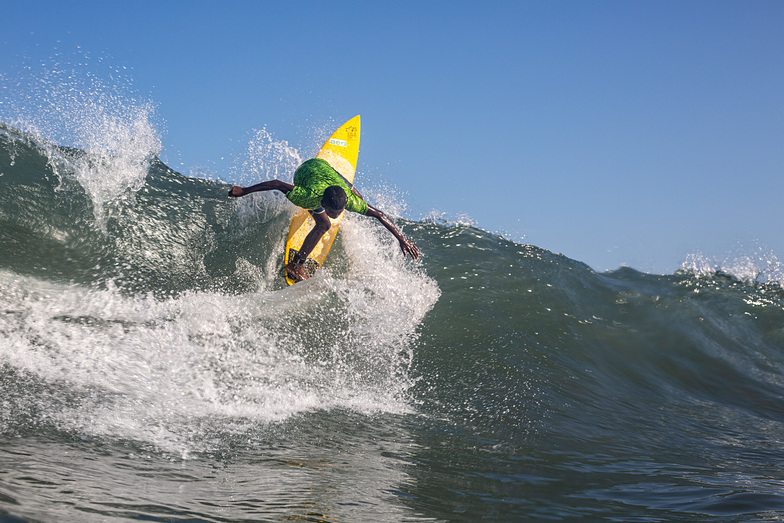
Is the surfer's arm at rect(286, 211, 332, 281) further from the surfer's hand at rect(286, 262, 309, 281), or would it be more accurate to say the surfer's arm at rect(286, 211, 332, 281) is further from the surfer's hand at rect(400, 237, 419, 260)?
the surfer's hand at rect(400, 237, 419, 260)

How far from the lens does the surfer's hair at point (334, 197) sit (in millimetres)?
5559

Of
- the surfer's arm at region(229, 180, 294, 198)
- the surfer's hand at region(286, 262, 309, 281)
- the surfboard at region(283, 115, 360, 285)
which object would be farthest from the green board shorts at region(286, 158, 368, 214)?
the surfer's hand at region(286, 262, 309, 281)

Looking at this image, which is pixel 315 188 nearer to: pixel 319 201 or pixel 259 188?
pixel 319 201

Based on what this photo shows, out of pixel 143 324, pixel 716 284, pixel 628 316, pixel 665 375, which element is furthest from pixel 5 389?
pixel 716 284

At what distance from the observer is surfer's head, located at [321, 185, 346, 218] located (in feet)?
18.2

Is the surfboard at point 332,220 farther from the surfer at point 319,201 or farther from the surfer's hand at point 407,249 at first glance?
the surfer's hand at point 407,249

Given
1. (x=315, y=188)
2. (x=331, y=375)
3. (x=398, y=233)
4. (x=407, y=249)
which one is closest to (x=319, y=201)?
(x=315, y=188)

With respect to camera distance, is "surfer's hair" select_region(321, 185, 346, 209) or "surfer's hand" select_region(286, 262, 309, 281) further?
"surfer's hand" select_region(286, 262, 309, 281)

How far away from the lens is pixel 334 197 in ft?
18.3

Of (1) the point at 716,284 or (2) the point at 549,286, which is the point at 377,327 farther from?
(1) the point at 716,284

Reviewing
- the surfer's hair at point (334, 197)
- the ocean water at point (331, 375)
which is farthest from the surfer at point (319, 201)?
the ocean water at point (331, 375)

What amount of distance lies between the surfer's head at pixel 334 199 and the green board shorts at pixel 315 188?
58mm

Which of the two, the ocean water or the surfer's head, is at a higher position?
the surfer's head

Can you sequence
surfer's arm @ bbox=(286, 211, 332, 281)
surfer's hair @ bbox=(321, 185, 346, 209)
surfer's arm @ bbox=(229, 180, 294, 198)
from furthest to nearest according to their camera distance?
1. surfer's arm @ bbox=(286, 211, 332, 281)
2. surfer's hair @ bbox=(321, 185, 346, 209)
3. surfer's arm @ bbox=(229, 180, 294, 198)
